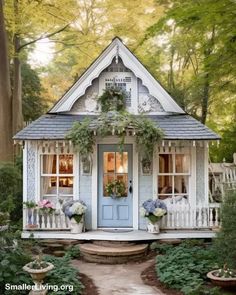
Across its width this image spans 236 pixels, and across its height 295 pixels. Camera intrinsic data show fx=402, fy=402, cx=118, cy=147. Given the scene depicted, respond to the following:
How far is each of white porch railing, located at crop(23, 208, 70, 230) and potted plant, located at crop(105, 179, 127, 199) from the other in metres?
1.30

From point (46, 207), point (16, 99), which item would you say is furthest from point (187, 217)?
point (16, 99)

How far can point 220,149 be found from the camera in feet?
55.3

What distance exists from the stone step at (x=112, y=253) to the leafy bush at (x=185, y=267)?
72 cm

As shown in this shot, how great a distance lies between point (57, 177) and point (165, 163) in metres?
2.92

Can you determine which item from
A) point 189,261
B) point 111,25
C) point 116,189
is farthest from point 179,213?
point 111,25

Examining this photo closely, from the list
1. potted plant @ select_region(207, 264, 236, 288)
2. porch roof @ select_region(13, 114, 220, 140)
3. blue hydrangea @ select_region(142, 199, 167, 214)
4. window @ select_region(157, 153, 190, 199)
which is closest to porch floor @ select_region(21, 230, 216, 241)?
blue hydrangea @ select_region(142, 199, 167, 214)

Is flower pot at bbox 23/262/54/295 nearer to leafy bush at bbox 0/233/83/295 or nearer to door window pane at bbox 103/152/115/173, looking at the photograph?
leafy bush at bbox 0/233/83/295

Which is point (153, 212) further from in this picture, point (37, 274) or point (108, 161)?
point (37, 274)

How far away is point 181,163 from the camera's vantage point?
10852 mm

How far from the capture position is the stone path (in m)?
7.11

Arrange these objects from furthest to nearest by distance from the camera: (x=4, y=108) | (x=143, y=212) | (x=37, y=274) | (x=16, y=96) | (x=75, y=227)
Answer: (x=16, y=96) < (x=4, y=108) < (x=75, y=227) < (x=143, y=212) < (x=37, y=274)

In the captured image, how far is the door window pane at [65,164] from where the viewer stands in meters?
10.8

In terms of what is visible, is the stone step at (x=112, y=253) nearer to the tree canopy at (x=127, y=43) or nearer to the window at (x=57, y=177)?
the window at (x=57, y=177)

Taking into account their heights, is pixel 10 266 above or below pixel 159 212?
below
